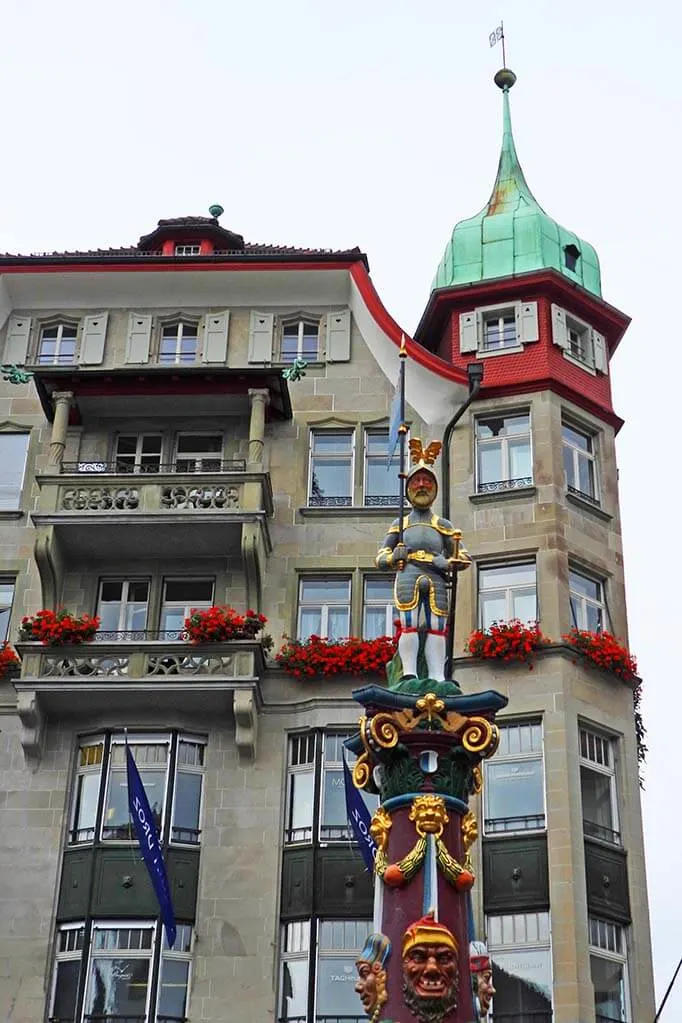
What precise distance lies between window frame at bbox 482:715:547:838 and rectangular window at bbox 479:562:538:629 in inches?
81.0

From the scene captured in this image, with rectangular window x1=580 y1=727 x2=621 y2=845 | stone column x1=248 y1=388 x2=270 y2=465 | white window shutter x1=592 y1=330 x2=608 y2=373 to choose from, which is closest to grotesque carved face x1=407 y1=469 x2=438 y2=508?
rectangular window x1=580 y1=727 x2=621 y2=845

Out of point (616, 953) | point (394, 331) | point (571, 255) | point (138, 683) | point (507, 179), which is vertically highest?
point (507, 179)

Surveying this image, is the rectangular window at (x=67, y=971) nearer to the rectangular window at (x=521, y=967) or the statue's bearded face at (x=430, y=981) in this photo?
the rectangular window at (x=521, y=967)

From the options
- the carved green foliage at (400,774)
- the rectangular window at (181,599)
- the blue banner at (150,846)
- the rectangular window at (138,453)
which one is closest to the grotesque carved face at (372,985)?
the carved green foliage at (400,774)

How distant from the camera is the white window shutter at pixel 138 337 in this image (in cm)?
3403

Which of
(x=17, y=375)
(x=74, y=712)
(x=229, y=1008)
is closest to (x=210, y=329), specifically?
(x=17, y=375)

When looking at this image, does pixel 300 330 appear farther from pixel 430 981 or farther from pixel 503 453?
pixel 430 981

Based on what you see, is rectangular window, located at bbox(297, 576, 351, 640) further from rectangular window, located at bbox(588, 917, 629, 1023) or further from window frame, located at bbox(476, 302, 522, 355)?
rectangular window, located at bbox(588, 917, 629, 1023)

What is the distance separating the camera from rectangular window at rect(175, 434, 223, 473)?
32.3 metres

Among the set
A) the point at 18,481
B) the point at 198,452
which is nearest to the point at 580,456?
the point at 198,452

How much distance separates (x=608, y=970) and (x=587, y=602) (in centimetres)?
700

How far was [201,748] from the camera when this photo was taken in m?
29.5

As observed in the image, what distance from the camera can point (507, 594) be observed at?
30.0 metres

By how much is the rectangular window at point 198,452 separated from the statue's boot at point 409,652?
13256 mm
